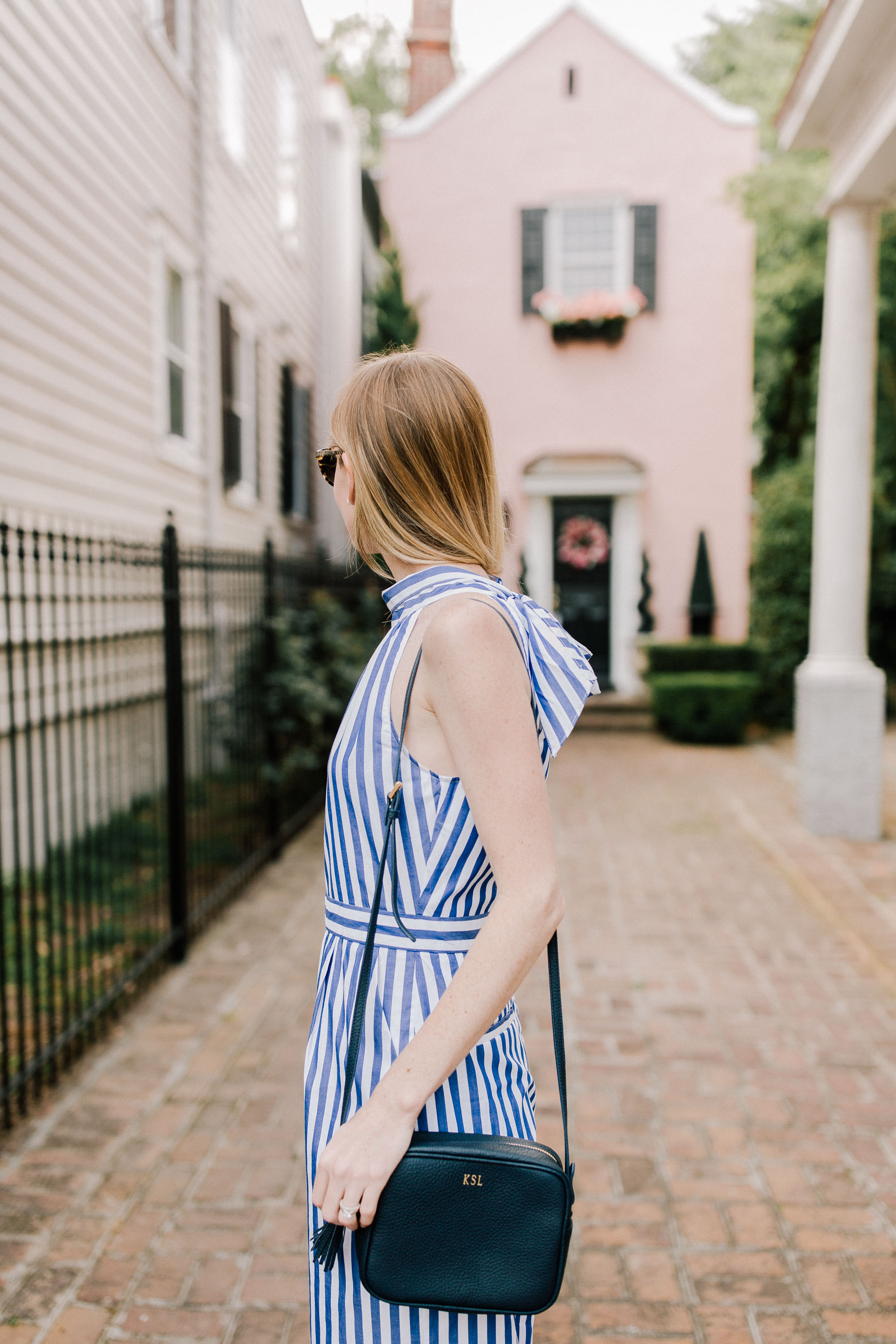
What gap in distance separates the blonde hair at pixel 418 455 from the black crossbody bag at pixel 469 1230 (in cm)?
71

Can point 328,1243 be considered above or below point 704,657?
below

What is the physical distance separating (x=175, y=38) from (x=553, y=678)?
28.0ft

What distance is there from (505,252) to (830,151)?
6810mm

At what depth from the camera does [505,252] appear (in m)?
12.8

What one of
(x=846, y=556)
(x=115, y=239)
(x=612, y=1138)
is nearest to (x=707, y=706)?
(x=846, y=556)

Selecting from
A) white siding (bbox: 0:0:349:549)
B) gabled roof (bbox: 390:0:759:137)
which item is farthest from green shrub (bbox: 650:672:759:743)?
gabled roof (bbox: 390:0:759:137)

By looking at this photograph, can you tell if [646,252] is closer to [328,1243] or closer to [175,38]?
[175,38]

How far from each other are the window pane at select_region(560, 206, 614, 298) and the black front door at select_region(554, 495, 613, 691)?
2.74 metres

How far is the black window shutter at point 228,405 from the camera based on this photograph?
868cm

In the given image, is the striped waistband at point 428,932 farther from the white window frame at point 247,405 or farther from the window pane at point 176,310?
the white window frame at point 247,405

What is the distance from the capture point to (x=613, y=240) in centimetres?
1272

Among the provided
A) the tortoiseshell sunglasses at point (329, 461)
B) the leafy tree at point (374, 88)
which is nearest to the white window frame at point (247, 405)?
the tortoiseshell sunglasses at point (329, 461)

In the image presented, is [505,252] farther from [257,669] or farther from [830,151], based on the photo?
[257,669]

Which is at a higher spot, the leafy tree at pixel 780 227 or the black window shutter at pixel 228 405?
the leafy tree at pixel 780 227
